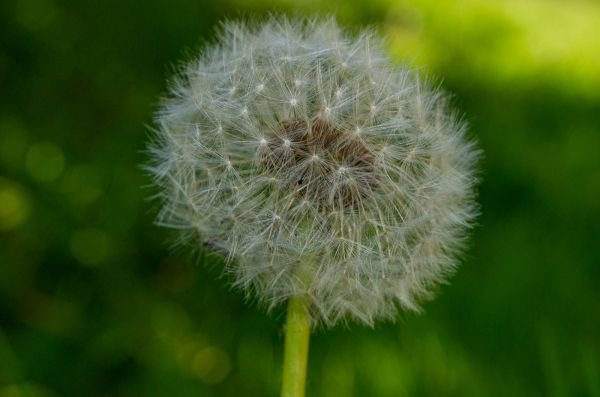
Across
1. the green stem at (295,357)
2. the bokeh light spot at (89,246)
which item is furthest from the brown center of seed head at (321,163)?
the bokeh light spot at (89,246)

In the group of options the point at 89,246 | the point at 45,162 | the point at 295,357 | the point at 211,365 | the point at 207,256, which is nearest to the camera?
the point at 295,357

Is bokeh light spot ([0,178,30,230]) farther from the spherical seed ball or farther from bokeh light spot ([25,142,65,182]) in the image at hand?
the spherical seed ball

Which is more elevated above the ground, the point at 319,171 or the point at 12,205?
the point at 12,205

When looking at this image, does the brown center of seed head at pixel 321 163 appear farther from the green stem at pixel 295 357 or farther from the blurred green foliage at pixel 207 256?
the blurred green foliage at pixel 207 256

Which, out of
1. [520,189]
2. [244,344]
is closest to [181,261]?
[244,344]

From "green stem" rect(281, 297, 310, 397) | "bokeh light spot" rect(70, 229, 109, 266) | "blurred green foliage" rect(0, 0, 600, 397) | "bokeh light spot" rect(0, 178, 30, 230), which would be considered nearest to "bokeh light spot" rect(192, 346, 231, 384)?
"blurred green foliage" rect(0, 0, 600, 397)

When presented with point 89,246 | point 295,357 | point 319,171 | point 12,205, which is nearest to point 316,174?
point 319,171

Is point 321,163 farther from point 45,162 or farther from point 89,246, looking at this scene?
point 45,162

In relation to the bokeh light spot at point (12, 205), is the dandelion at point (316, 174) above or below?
below
